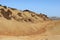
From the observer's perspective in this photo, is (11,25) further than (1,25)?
Yes

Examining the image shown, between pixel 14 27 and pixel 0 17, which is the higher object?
pixel 0 17

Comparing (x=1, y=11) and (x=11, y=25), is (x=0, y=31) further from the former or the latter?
(x=1, y=11)

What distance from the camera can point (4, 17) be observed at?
44.8 meters

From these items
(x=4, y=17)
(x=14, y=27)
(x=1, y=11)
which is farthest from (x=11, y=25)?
(x=1, y=11)

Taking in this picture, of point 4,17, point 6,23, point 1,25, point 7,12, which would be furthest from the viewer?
point 7,12

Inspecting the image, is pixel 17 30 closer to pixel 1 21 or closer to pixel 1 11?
pixel 1 21

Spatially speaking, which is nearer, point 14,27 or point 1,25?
point 1,25

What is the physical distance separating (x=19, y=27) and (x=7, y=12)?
242 inches

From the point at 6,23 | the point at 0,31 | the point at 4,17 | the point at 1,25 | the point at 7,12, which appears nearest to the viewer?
the point at 0,31

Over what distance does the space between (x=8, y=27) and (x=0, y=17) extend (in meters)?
4.47

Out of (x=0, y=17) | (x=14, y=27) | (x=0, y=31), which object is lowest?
(x=0, y=31)

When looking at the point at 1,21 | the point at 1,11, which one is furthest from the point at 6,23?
the point at 1,11

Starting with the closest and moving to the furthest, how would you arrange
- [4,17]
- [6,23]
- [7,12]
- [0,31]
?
[0,31], [6,23], [4,17], [7,12]

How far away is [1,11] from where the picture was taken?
47.2 meters
